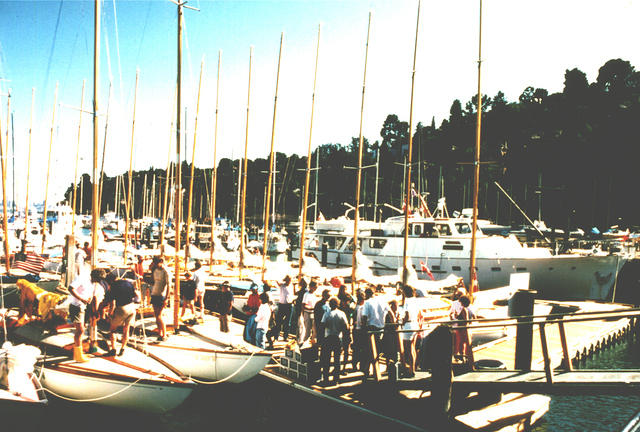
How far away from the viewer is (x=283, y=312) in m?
13.1

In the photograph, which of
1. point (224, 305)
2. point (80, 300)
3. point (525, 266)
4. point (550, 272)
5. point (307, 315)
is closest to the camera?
point (80, 300)

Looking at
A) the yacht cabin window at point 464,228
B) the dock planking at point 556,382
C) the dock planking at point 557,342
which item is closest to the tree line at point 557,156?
the yacht cabin window at point 464,228

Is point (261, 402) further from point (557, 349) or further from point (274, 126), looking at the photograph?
point (274, 126)

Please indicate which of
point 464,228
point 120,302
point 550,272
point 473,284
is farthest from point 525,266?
point 120,302

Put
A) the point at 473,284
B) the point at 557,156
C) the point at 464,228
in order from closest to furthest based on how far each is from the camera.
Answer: the point at 473,284 < the point at 464,228 < the point at 557,156

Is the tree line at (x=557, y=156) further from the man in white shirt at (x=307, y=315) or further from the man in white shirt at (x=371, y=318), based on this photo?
the man in white shirt at (x=371, y=318)

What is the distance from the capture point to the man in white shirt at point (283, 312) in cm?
1271

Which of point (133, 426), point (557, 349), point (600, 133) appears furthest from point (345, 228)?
point (600, 133)

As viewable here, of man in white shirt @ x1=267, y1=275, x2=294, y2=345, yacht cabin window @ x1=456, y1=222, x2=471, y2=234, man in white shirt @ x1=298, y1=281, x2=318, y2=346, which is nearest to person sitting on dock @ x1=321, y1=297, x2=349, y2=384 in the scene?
man in white shirt @ x1=298, y1=281, x2=318, y2=346

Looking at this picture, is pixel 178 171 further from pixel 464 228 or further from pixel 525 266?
pixel 525 266

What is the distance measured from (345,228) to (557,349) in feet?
63.8

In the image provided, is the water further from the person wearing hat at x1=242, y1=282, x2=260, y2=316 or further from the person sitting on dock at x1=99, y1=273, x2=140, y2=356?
the person sitting on dock at x1=99, y1=273, x2=140, y2=356

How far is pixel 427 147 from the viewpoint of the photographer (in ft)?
258

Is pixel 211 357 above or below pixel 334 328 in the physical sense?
below
